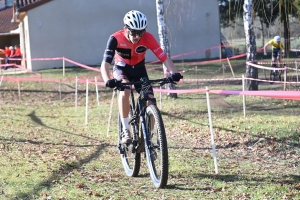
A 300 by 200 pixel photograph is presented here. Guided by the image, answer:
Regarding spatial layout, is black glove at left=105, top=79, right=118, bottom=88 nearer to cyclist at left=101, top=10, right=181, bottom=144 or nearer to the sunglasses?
cyclist at left=101, top=10, right=181, bottom=144

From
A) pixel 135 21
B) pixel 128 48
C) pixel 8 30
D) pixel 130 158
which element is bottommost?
pixel 130 158

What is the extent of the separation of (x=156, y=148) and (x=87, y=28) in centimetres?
2506

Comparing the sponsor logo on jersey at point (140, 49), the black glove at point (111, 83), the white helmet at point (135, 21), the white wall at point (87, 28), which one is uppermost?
the white wall at point (87, 28)

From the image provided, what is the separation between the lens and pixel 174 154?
8.02 metres

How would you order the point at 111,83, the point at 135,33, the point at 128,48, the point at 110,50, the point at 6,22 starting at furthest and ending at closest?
the point at 6,22 < the point at 128,48 < the point at 110,50 < the point at 135,33 < the point at 111,83

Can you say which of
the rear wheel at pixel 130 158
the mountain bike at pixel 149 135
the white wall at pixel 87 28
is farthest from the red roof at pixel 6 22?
the mountain bike at pixel 149 135

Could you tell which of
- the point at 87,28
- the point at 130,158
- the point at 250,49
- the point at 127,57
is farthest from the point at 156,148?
the point at 87,28

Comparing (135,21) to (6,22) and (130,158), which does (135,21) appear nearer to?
(130,158)

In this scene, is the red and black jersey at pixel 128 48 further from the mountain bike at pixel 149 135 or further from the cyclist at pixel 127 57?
the mountain bike at pixel 149 135

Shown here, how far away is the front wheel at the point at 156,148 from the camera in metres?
5.50

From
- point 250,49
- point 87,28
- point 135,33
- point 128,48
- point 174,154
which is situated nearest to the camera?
point 135,33

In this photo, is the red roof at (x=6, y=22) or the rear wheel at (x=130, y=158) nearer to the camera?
the rear wheel at (x=130, y=158)

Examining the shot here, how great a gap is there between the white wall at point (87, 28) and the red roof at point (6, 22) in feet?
29.1

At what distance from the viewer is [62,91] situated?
66.5 feet
